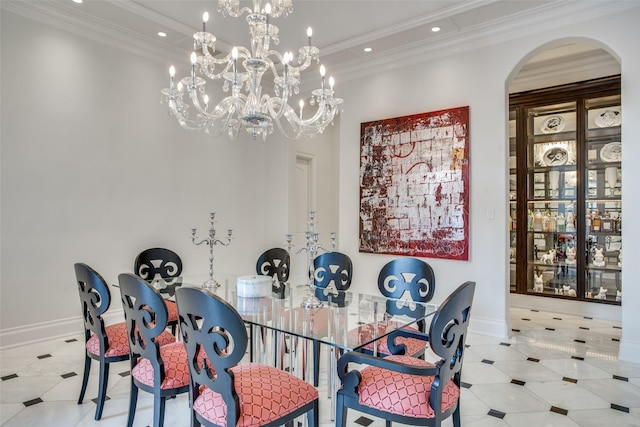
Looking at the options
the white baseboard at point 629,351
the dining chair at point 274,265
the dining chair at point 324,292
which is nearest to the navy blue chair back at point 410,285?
the dining chair at point 324,292

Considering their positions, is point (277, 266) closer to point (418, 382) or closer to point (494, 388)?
point (494, 388)

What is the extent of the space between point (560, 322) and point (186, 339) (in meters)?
4.43

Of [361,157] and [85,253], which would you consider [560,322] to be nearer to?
[361,157]

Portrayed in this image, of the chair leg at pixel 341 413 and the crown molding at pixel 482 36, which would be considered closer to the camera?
the chair leg at pixel 341 413

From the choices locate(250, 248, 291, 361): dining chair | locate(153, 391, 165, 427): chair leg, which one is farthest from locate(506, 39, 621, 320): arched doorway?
locate(153, 391, 165, 427): chair leg

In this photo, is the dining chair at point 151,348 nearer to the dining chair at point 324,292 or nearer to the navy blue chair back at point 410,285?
the dining chair at point 324,292

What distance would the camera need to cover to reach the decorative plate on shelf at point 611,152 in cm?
459

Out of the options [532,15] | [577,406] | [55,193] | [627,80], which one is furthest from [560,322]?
[55,193]

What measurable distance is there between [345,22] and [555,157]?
10.5 ft

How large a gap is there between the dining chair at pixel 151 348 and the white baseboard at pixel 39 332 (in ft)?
7.53

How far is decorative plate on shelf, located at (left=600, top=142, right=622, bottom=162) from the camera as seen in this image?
4.59 meters

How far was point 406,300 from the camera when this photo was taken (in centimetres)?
262

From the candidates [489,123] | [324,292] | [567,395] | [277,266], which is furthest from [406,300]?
[489,123]

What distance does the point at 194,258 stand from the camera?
487cm
